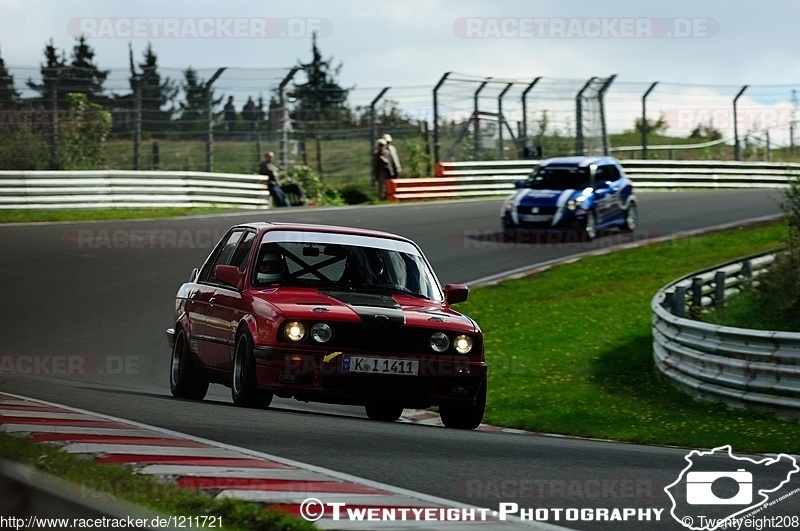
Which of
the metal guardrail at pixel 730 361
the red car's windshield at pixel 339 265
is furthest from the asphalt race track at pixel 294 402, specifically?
the metal guardrail at pixel 730 361

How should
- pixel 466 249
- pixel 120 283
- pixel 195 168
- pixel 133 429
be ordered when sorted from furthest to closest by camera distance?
1. pixel 195 168
2. pixel 466 249
3. pixel 120 283
4. pixel 133 429

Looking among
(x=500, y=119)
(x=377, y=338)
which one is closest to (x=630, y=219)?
(x=500, y=119)

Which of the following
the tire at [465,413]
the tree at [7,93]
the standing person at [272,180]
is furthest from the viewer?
the standing person at [272,180]

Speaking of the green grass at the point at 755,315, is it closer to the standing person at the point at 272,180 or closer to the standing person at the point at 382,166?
the standing person at the point at 272,180

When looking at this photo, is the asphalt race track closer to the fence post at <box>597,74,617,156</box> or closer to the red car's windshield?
the red car's windshield

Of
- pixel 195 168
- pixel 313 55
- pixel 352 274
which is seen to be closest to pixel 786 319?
pixel 352 274

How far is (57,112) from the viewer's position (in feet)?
92.4

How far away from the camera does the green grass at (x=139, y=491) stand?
5062 millimetres

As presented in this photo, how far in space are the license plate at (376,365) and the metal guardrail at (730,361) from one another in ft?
12.9

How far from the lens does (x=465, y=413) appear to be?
9.77m

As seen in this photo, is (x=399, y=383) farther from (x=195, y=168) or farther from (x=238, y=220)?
(x=195, y=168)

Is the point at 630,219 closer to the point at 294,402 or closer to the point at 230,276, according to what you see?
the point at 294,402

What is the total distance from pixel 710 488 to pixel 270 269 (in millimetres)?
4386

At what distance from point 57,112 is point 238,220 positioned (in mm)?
6155
